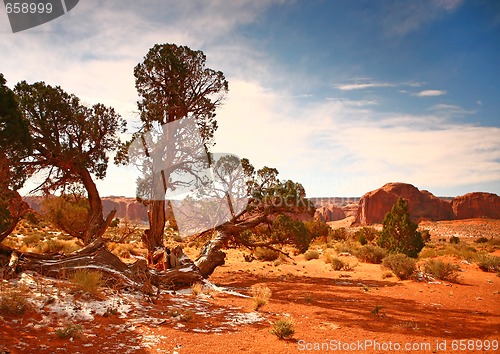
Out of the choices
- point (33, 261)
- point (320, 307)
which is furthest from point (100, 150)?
point (320, 307)

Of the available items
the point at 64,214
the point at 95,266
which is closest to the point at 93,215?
the point at 95,266

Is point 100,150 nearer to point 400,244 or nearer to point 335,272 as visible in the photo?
point 335,272

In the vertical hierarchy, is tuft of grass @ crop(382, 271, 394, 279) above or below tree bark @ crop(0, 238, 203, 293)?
below

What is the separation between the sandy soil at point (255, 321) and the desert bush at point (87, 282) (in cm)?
24

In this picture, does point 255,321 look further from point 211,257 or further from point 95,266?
point 211,257

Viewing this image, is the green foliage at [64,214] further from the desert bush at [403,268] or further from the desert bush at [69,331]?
the desert bush at [403,268]

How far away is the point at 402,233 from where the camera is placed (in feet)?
64.6

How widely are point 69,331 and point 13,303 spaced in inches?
56.2

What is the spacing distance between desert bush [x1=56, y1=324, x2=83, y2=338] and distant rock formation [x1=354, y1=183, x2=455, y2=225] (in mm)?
83686

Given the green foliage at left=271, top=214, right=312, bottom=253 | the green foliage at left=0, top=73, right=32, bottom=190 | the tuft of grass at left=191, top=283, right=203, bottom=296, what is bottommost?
the tuft of grass at left=191, top=283, right=203, bottom=296

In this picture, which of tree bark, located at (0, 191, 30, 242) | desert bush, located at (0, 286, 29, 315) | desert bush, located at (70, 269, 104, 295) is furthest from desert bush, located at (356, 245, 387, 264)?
desert bush, located at (0, 286, 29, 315)

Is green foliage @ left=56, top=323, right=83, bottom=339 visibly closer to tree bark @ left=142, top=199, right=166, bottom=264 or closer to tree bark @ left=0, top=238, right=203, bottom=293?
tree bark @ left=0, top=238, right=203, bottom=293

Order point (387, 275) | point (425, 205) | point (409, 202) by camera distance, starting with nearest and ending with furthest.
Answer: point (387, 275), point (409, 202), point (425, 205)

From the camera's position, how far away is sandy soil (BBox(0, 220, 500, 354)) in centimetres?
571
